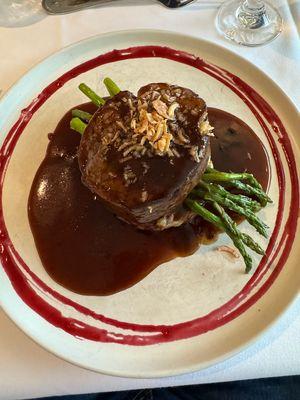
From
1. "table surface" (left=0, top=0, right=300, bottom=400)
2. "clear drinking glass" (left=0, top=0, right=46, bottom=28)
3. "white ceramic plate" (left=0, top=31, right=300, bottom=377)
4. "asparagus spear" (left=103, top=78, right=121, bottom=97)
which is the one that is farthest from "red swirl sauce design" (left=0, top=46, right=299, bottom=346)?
"clear drinking glass" (left=0, top=0, right=46, bottom=28)

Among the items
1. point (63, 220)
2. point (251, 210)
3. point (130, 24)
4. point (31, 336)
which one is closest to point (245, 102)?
point (251, 210)

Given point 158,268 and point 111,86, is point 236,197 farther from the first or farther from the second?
point 111,86

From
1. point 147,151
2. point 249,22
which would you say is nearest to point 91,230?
point 147,151

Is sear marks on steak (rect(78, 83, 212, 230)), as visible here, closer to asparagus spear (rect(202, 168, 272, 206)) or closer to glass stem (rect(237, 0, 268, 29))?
asparagus spear (rect(202, 168, 272, 206))

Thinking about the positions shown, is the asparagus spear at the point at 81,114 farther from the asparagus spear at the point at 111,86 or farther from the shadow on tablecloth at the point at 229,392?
the shadow on tablecloth at the point at 229,392

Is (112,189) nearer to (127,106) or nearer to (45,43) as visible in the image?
(127,106)
